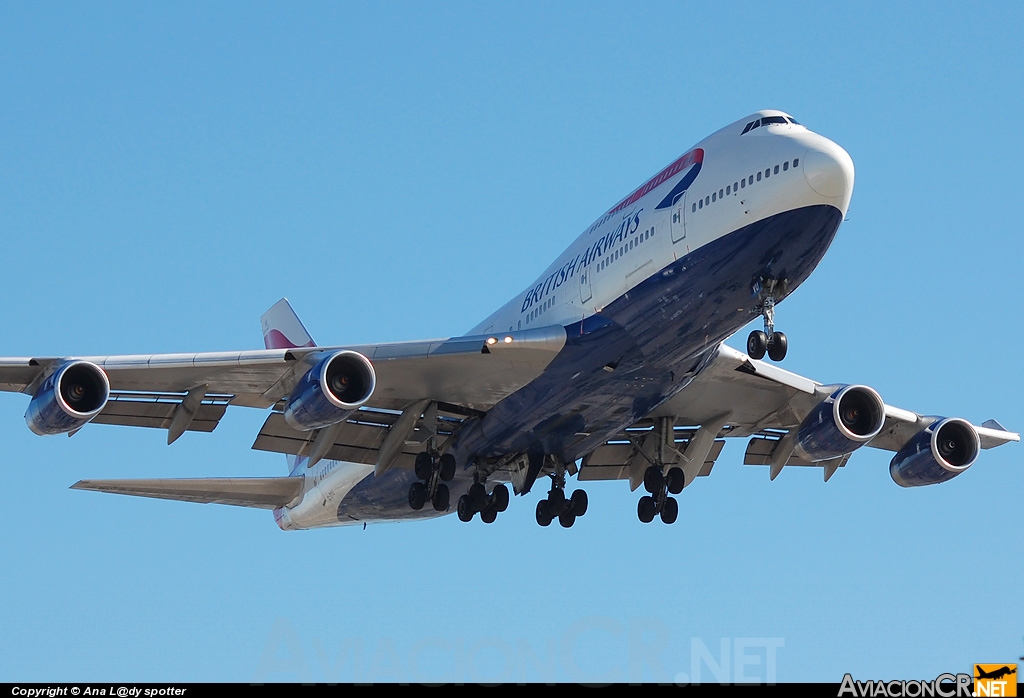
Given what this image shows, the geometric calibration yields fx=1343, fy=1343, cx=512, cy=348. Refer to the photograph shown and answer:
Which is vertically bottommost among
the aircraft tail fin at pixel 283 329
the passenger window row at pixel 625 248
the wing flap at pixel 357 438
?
the passenger window row at pixel 625 248

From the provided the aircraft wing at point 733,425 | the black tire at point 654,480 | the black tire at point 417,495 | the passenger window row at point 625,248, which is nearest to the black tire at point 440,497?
the black tire at point 417,495

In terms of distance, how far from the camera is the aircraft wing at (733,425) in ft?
103

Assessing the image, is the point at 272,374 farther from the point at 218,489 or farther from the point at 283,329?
the point at 283,329

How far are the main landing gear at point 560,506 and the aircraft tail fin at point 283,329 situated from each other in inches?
387

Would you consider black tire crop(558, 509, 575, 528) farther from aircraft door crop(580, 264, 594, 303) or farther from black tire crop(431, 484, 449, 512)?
aircraft door crop(580, 264, 594, 303)

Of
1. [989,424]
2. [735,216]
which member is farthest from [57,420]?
[989,424]

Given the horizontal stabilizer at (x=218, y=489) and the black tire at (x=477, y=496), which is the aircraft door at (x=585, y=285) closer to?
the black tire at (x=477, y=496)

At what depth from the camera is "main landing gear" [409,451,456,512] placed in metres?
31.8

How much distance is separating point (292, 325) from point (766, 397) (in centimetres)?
1529

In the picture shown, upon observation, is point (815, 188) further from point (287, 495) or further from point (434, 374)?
point (287, 495)

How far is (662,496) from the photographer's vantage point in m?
33.4

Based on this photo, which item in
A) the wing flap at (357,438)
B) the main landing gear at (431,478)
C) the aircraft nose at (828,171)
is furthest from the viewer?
the main landing gear at (431,478)

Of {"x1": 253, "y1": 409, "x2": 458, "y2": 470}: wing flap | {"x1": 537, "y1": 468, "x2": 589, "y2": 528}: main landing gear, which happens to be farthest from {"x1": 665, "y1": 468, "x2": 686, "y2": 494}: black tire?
{"x1": 253, "y1": 409, "x2": 458, "y2": 470}: wing flap

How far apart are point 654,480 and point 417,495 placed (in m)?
5.99
